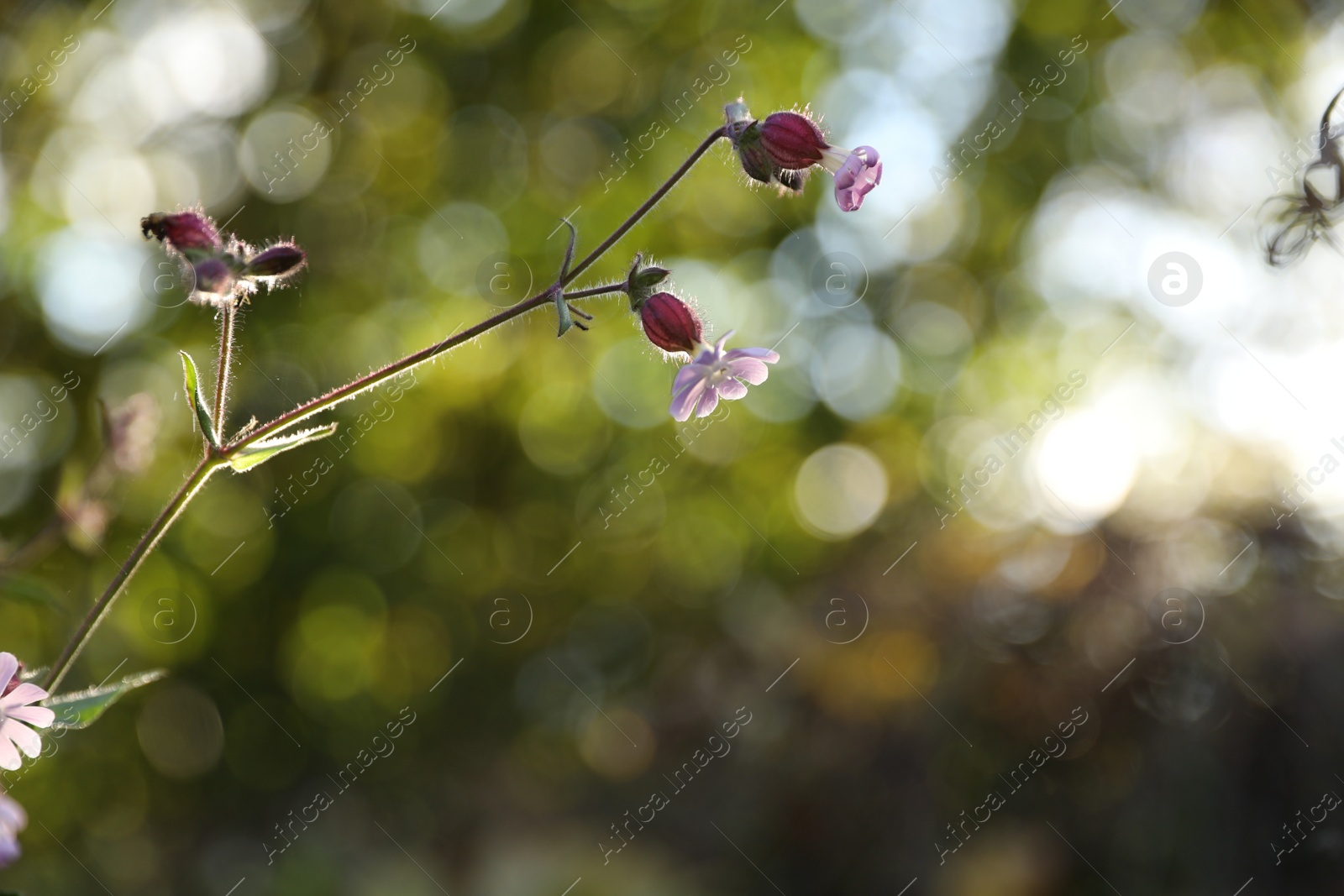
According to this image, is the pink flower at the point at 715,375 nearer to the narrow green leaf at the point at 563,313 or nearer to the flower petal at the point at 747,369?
the flower petal at the point at 747,369

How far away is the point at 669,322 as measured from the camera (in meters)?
1.72

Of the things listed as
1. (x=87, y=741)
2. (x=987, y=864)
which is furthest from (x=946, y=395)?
(x=87, y=741)

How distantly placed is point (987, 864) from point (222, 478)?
6.67 meters

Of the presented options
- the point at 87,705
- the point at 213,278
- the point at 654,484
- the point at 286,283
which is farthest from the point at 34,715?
the point at 654,484

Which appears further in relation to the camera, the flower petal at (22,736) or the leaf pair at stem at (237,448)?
the leaf pair at stem at (237,448)

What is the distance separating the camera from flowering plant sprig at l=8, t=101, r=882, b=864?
1.27 metres

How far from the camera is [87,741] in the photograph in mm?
7750

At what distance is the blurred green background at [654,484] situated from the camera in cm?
521

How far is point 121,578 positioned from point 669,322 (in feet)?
3.16

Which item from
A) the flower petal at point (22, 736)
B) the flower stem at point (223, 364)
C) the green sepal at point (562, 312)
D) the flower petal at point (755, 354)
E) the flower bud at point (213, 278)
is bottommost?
the flower petal at point (22, 736)

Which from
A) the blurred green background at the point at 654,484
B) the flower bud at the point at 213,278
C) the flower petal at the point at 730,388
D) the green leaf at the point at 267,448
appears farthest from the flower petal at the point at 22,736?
the blurred green background at the point at 654,484

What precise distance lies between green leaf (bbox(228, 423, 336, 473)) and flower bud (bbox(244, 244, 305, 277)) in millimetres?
→ 314

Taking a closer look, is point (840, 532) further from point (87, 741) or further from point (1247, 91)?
point (87, 741)

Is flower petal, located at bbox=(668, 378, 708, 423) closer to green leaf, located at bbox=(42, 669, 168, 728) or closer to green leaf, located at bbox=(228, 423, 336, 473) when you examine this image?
green leaf, located at bbox=(228, 423, 336, 473)
